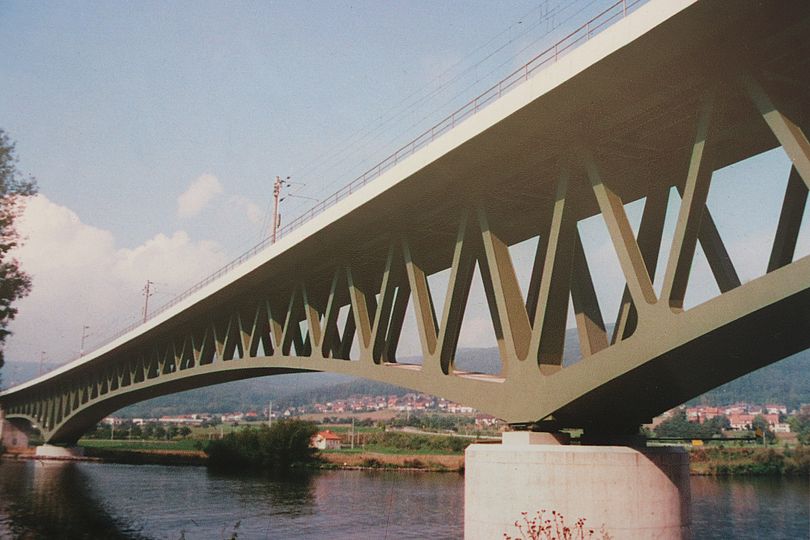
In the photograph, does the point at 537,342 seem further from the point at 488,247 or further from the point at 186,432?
the point at 186,432

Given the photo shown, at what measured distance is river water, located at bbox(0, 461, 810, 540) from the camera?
103 ft

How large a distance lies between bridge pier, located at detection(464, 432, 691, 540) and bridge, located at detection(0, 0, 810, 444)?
3.71ft

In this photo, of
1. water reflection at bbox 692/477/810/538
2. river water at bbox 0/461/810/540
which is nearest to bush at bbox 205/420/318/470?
river water at bbox 0/461/810/540

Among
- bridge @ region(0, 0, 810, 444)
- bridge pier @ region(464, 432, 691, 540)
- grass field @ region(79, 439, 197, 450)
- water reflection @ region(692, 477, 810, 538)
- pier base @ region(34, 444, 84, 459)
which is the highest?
bridge @ region(0, 0, 810, 444)

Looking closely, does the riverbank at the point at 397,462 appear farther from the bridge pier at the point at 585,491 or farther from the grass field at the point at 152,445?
the bridge pier at the point at 585,491

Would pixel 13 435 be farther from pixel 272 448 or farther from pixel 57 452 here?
pixel 272 448

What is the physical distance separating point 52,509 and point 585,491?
112 ft

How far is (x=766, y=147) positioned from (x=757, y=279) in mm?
7139

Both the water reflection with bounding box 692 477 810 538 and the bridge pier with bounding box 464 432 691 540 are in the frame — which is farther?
the water reflection with bounding box 692 477 810 538

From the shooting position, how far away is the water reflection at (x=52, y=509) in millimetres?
30797

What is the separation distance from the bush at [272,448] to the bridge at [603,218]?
4969 cm

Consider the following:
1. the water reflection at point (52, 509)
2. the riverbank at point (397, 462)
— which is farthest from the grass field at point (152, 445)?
the water reflection at point (52, 509)

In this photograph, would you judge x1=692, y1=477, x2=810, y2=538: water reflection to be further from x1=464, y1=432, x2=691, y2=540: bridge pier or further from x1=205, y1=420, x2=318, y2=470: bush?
x1=205, y1=420, x2=318, y2=470: bush

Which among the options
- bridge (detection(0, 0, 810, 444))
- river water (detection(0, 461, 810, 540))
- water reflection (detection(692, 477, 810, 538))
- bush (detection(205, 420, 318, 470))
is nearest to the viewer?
bridge (detection(0, 0, 810, 444))
